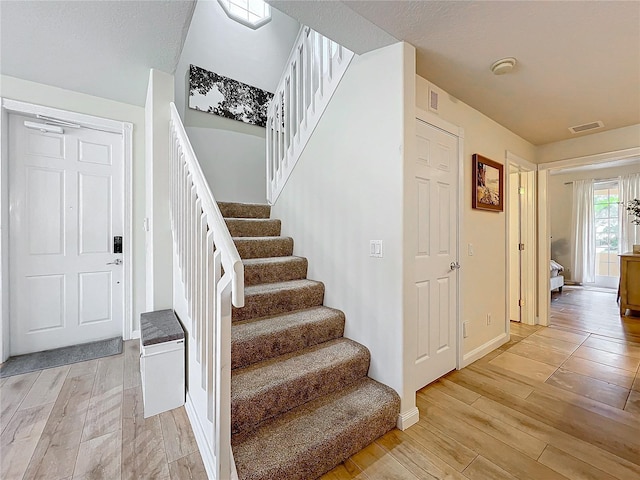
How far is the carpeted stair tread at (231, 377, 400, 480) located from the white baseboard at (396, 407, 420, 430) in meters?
0.04

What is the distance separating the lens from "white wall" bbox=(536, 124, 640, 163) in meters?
3.03

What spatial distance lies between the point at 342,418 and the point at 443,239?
1.53 meters

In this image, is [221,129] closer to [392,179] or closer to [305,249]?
[305,249]

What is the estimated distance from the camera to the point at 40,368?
7.59ft

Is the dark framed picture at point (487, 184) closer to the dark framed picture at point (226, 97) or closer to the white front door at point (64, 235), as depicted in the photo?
the dark framed picture at point (226, 97)

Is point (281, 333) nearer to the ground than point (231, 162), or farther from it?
nearer to the ground

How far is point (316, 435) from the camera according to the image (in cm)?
140

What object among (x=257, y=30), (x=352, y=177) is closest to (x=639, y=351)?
(x=352, y=177)

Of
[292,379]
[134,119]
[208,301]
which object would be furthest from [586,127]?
[134,119]

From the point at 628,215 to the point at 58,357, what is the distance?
9.32 metres

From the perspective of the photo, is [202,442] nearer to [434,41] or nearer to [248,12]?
[434,41]

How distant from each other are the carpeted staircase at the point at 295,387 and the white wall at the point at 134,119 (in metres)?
1.47

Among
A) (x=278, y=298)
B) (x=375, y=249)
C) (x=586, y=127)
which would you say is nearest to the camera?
(x=375, y=249)

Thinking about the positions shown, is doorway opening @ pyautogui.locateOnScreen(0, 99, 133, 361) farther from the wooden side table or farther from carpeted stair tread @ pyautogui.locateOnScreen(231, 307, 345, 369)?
the wooden side table
